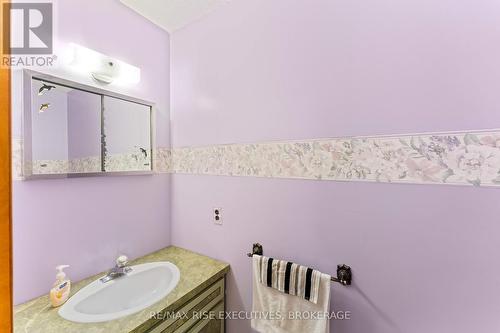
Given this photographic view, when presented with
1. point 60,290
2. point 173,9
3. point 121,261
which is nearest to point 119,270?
point 121,261

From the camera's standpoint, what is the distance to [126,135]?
53.8 inches

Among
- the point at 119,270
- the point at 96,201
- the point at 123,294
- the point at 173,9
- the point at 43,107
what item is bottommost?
the point at 123,294

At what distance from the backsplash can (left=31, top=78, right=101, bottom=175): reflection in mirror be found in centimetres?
3

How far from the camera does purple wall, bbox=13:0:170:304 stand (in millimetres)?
985

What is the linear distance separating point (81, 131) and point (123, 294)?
0.95m

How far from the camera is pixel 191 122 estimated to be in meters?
1.52

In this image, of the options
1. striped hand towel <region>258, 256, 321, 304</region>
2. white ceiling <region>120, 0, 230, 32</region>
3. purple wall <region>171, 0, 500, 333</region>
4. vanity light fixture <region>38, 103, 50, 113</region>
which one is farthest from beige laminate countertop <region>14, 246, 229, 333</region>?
white ceiling <region>120, 0, 230, 32</region>

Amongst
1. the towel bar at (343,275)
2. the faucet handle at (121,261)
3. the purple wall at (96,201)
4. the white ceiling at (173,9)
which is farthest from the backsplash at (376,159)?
Answer: the white ceiling at (173,9)

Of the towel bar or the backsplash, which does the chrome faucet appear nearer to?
the backsplash

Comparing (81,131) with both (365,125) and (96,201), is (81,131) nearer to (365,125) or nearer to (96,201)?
(96,201)

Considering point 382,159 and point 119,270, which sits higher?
point 382,159

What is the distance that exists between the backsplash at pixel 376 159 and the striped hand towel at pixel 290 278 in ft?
1.47

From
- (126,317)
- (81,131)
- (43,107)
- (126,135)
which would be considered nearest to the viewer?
(126,317)

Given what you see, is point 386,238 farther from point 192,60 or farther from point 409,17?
point 192,60
